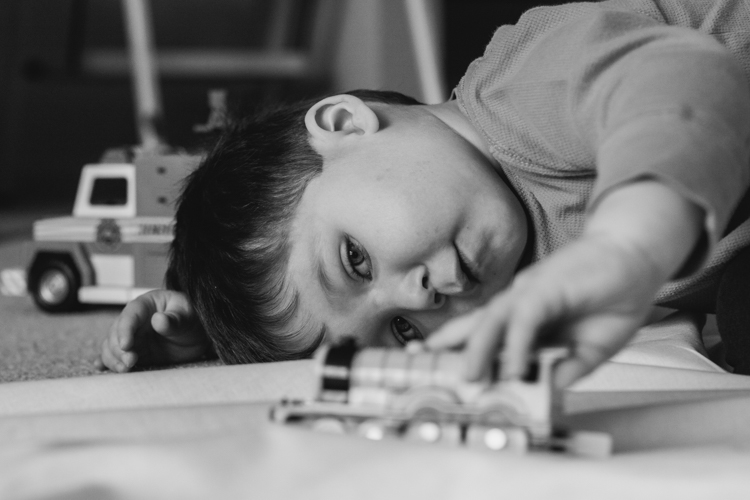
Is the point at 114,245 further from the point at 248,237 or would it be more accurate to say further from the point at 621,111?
the point at 621,111

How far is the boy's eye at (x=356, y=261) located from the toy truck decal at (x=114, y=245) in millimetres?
562

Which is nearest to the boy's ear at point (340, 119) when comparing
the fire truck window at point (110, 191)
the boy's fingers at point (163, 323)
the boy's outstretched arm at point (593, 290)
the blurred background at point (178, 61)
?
the boy's fingers at point (163, 323)

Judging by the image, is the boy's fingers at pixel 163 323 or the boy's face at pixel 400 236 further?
the boy's fingers at pixel 163 323

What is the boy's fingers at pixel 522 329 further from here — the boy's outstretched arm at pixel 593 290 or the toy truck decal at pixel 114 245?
the toy truck decal at pixel 114 245

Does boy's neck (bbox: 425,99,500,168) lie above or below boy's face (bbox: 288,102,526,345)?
above

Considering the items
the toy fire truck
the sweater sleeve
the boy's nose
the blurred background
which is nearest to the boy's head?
the boy's nose

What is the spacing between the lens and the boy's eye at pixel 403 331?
29.7 inches

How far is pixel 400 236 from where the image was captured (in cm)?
67

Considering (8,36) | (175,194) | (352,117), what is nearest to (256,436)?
(352,117)

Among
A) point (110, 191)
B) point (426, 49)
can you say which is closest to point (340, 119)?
point (110, 191)

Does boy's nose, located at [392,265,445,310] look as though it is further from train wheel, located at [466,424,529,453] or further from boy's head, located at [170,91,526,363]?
train wheel, located at [466,424,529,453]

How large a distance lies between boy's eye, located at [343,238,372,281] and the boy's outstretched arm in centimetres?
28

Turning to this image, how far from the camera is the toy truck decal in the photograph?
1.22m

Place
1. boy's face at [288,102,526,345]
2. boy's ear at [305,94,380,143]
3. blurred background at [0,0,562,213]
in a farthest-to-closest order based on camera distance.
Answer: blurred background at [0,0,562,213], boy's ear at [305,94,380,143], boy's face at [288,102,526,345]
